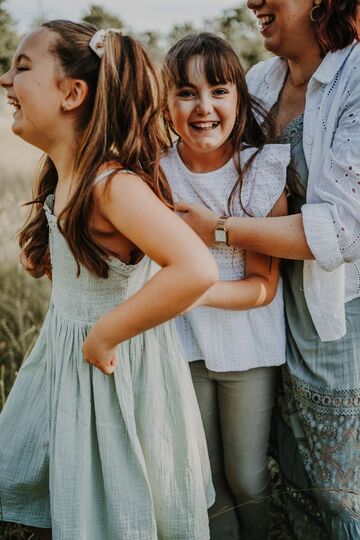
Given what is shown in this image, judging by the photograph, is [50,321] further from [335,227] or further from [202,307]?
[335,227]

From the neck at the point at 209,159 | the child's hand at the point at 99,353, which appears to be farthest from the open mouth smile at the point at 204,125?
the child's hand at the point at 99,353

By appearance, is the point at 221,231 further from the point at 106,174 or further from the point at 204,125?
the point at 106,174

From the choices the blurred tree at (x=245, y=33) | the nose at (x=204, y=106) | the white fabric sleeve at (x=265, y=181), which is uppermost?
the blurred tree at (x=245, y=33)

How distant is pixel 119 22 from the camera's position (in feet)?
47.4

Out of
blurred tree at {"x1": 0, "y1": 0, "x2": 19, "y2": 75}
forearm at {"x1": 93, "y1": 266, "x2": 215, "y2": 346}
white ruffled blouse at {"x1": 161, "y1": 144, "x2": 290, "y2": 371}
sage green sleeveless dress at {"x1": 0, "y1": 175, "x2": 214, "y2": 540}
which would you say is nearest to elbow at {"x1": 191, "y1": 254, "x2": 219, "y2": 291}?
forearm at {"x1": 93, "y1": 266, "x2": 215, "y2": 346}

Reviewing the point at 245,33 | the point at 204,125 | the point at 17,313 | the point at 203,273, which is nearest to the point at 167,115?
the point at 204,125

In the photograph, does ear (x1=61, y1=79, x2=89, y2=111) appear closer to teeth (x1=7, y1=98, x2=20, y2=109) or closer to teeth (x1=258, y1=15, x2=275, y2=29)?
teeth (x1=7, y1=98, x2=20, y2=109)

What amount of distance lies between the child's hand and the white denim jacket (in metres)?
0.70

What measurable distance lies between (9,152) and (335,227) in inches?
270

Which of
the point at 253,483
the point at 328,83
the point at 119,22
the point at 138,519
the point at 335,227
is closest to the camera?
the point at 138,519

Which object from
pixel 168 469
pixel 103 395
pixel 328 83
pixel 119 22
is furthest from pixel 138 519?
pixel 119 22

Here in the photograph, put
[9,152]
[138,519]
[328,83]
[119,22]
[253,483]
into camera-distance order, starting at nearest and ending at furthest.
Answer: [138,519], [328,83], [253,483], [9,152], [119,22]

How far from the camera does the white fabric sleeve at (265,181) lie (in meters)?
2.22

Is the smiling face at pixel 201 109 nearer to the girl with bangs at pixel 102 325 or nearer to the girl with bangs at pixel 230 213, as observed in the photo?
the girl with bangs at pixel 230 213
